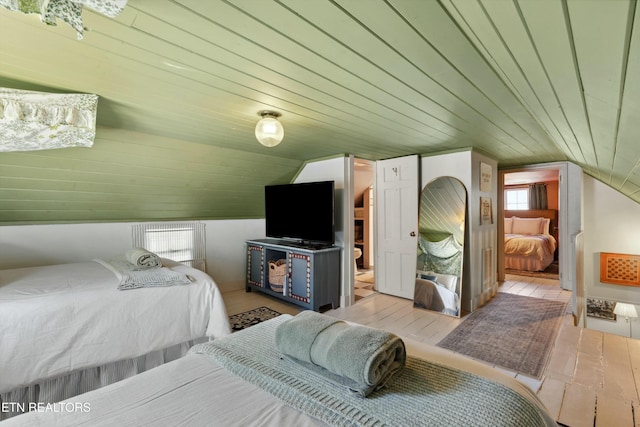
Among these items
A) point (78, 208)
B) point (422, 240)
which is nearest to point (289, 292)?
point (422, 240)

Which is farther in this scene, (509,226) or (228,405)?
(509,226)

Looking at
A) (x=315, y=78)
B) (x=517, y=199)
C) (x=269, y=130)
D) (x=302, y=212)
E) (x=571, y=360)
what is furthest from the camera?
(x=517, y=199)

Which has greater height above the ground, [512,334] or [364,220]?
[364,220]

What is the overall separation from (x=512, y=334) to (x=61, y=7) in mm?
3804

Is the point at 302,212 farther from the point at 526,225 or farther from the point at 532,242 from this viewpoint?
the point at 526,225

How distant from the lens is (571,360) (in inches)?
93.5

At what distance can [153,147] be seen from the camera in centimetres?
289

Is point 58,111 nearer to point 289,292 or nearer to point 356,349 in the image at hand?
point 356,349

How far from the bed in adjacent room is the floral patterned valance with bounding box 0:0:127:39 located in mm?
6660

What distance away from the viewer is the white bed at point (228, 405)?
744mm

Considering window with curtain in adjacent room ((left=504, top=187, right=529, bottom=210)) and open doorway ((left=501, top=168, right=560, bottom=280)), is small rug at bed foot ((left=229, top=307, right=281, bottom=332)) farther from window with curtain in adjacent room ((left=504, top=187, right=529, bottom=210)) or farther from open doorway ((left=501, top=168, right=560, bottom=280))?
window with curtain in adjacent room ((left=504, top=187, right=529, bottom=210))

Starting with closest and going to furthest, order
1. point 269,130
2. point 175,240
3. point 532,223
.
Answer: point 269,130, point 175,240, point 532,223

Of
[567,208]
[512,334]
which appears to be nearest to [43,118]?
[512,334]

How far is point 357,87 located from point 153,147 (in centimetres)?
218
